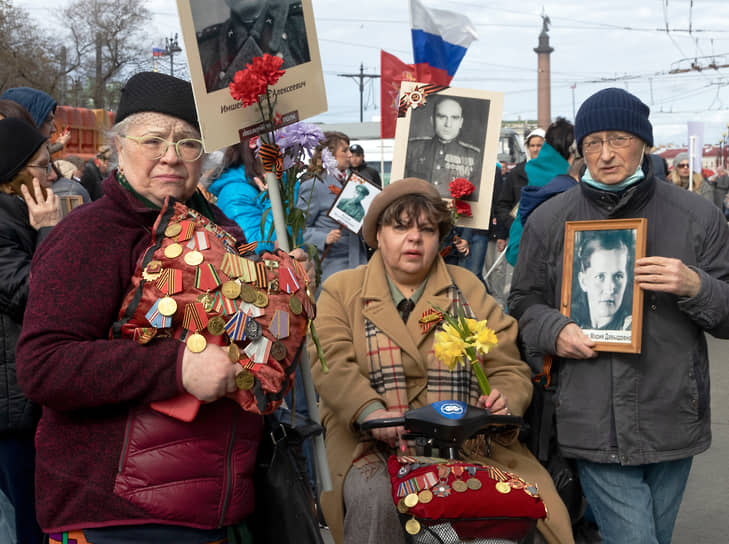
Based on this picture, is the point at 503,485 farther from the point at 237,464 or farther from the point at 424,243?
the point at 424,243

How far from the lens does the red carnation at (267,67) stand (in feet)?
8.12

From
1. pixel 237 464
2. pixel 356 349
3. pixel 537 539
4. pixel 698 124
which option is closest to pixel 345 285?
pixel 356 349

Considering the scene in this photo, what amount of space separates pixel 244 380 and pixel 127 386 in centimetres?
27

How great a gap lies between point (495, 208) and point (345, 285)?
659cm

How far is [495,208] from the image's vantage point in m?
9.97

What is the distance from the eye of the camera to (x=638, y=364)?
120 inches

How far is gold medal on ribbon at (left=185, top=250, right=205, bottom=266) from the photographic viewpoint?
6.26 ft

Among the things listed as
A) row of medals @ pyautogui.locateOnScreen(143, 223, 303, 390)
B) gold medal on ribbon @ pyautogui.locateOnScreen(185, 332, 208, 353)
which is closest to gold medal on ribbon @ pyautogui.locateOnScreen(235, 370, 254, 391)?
row of medals @ pyautogui.locateOnScreen(143, 223, 303, 390)

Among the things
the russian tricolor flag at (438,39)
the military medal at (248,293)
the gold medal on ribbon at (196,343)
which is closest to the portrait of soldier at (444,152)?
the russian tricolor flag at (438,39)

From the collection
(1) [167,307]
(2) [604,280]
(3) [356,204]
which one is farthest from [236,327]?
(3) [356,204]

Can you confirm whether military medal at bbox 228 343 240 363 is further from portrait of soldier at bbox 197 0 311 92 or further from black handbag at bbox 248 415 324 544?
portrait of soldier at bbox 197 0 311 92

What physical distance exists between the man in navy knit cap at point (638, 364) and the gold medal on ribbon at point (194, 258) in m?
1.64

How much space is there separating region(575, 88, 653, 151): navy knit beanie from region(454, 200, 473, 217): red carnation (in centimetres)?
171

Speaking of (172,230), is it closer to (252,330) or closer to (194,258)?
(194,258)
